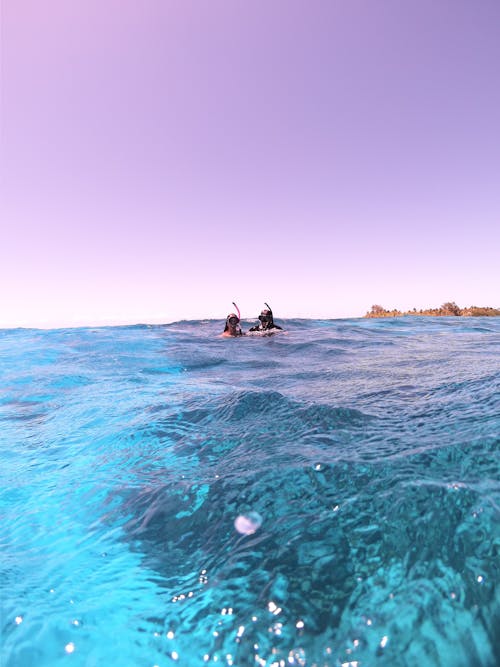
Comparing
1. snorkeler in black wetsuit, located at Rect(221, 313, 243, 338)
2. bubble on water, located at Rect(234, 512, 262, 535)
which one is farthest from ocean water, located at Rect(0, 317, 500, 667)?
snorkeler in black wetsuit, located at Rect(221, 313, 243, 338)

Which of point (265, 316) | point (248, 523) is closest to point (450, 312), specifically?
point (265, 316)

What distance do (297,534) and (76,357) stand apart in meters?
12.3

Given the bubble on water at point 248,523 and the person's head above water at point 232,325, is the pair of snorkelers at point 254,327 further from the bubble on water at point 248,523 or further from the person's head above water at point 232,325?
the bubble on water at point 248,523

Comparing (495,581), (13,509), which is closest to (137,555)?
(13,509)

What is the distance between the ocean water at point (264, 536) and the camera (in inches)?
53.1

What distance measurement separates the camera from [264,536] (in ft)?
6.26

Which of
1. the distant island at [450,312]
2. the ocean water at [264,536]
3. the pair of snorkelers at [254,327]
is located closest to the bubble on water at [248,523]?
the ocean water at [264,536]

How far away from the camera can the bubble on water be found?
201cm

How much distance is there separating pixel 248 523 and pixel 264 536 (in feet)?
0.65

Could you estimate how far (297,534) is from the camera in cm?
184

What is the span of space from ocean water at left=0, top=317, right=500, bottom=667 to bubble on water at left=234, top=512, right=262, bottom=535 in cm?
4

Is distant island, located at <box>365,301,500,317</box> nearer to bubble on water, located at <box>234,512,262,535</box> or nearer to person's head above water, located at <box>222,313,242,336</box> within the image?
person's head above water, located at <box>222,313,242,336</box>

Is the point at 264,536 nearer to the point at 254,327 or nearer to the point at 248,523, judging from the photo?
the point at 248,523

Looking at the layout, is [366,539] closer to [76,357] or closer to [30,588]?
[30,588]
